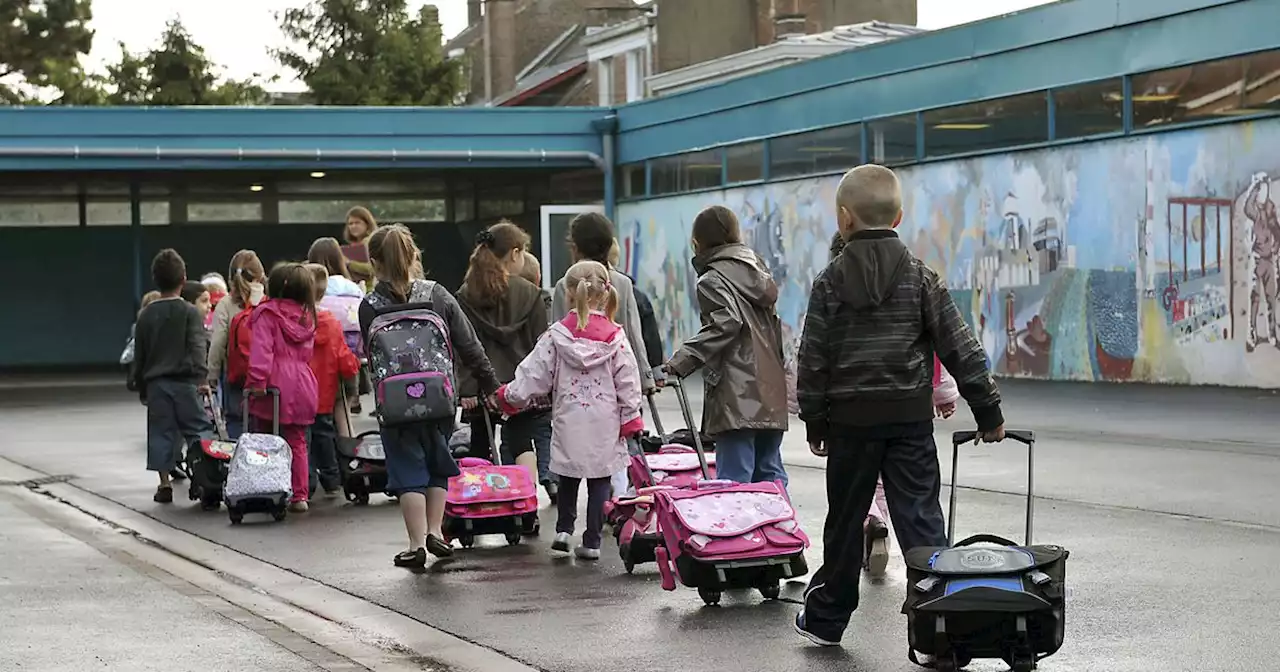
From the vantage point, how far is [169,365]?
13.9 m

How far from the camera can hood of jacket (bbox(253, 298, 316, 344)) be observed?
12594 mm

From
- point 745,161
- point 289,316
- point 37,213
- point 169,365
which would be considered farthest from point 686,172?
point 289,316

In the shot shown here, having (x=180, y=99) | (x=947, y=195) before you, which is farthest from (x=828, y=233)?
(x=180, y=99)

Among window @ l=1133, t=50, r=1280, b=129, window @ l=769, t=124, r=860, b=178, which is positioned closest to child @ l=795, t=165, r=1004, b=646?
window @ l=1133, t=50, r=1280, b=129

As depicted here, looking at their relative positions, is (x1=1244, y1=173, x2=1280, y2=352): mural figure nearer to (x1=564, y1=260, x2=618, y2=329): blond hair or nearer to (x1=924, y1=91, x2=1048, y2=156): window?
(x1=924, y1=91, x2=1048, y2=156): window

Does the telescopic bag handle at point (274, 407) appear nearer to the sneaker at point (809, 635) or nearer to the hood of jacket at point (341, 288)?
the hood of jacket at point (341, 288)

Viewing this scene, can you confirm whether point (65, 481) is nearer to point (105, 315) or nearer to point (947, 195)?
point (947, 195)

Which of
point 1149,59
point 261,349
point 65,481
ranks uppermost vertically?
point 1149,59

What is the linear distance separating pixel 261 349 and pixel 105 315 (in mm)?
35299

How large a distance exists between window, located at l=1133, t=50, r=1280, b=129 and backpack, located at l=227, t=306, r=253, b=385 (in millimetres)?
11808

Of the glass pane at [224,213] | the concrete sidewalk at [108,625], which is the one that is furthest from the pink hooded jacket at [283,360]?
the glass pane at [224,213]

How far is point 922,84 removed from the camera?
2656 centimetres

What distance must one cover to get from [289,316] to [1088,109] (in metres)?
13.4

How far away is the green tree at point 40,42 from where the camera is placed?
67.7 m
